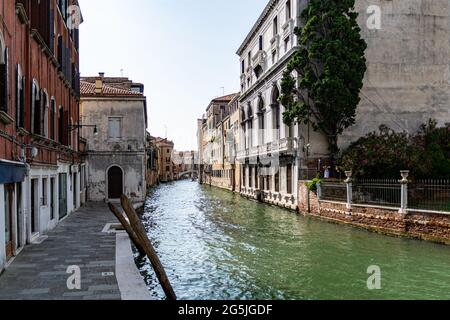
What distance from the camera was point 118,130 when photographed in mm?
24219

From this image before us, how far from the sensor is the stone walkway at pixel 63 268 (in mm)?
6453

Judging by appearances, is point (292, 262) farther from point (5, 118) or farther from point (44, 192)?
point (44, 192)

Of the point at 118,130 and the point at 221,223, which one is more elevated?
the point at 118,130

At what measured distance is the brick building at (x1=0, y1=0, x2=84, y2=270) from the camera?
848 cm

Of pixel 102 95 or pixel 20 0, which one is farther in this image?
pixel 102 95

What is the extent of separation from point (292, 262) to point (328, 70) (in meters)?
11.6

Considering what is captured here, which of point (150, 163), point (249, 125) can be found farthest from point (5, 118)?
point (150, 163)

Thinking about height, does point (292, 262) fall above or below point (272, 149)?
below

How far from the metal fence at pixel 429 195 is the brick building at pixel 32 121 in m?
10.5

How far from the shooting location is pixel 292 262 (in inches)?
401

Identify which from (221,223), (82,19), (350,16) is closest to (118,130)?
(82,19)
